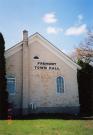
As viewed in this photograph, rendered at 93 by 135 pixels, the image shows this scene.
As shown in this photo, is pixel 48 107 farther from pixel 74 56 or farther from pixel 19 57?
pixel 74 56

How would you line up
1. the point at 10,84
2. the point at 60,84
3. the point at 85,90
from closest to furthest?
the point at 10,84 < the point at 60,84 < the point at 85,90

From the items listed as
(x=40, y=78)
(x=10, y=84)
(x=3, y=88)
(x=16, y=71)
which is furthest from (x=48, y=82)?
Answer: (x=3, y=88)

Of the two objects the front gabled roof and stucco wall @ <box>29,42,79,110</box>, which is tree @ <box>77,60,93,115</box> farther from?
the front gabled roof

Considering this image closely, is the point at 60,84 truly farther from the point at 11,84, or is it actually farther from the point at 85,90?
the point at 11,84

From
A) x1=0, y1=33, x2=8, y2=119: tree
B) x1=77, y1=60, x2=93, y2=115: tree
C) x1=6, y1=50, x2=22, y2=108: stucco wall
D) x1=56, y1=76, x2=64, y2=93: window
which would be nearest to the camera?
x1=0, y1=33, x2=8, y2=119: tree

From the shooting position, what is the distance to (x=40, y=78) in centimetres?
3100

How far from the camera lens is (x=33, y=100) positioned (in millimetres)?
30344

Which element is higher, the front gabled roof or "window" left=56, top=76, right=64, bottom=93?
the front gabled roof

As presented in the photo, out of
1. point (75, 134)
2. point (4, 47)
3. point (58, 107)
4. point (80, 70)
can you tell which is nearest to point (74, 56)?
point (80, 70)

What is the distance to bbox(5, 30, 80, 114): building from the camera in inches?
1178

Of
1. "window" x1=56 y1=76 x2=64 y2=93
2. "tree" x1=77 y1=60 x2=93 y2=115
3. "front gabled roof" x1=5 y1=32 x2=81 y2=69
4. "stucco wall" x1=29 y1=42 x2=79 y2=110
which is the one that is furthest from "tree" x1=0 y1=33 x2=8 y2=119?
"tree" x1=77 y1=60 x2=93 y2=115

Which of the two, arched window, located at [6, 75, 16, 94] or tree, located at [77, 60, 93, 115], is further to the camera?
tree, located at [77, 60, 93, 115]

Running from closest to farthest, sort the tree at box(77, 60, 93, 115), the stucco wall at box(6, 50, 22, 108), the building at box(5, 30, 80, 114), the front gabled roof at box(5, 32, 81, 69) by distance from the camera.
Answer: the stucco wall at box(6, 50, 22, 108) < the building at box(5, 30, 80, 114) < the front gabled roof at box(5, 32, 81, 69) < the tree at box(77, 60, 93, 115)

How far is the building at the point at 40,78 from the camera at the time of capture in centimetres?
2992
